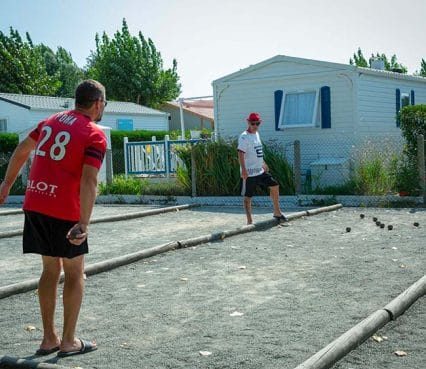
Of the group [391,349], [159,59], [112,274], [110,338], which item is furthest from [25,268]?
[159,59]

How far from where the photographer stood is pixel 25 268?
25.5 feet

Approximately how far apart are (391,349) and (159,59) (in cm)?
5138

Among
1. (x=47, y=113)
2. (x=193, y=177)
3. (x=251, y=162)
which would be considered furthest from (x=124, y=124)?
(x=251, y=162)

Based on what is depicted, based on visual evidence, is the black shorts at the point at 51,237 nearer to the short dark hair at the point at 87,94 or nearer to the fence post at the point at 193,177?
the short dark hair at the point at 87,94

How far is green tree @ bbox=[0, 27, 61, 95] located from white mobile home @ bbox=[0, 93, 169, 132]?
12.5m

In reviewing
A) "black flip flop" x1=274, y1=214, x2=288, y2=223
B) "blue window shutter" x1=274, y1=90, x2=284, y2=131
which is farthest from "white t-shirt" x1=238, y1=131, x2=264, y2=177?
"blue window shutter" x1=274, y1=90, x2=284, y2=131

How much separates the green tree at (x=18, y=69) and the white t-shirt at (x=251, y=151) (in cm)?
4393

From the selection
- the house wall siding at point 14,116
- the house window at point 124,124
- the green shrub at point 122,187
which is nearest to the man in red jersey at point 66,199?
the green shrub at point 122,187

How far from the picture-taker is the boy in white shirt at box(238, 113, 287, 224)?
35.2 feet

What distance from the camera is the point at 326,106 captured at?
57.4ft

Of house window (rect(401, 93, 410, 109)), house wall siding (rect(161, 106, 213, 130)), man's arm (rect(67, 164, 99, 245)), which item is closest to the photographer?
man's arm (rect(67, 164, 99, 245))

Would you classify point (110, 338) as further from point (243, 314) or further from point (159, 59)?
point (159, 59)

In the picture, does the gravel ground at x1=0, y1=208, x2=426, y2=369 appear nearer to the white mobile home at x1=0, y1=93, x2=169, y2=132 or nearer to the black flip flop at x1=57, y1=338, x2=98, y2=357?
the black flip flop at x1=57, y1=338, x2=98, y2=357

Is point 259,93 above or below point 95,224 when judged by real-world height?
above
